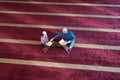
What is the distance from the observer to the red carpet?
5.89 feet

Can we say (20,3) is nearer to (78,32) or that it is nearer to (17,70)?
(78,32)

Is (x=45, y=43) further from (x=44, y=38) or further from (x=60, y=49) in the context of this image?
(x=60, y=49)

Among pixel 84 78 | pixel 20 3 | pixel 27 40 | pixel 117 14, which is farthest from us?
pixel 20 3

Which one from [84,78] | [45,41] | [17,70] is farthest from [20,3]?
[84,78]

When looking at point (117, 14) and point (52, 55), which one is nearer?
point (52, 55)

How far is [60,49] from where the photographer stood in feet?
6.71

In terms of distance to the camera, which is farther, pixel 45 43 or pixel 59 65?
pixel 45 43

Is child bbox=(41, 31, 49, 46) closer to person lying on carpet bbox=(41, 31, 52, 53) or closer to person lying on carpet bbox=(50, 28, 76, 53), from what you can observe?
person lying on carpet bbox=(41, 31, 52, 53)

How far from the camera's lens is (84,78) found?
5.68ft

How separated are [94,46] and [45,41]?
1.72 feet

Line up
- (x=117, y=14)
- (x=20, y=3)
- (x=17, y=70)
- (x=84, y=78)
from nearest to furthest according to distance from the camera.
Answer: (x=84, y=78) → (x=17, y=70) → (x=117, y=14) → (x=20, y=3)

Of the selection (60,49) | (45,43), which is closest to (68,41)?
(60,49)

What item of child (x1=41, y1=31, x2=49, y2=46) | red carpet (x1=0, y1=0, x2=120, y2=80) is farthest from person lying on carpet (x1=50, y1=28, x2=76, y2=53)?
child (x1=41, y1=31, x2=49, y2=46)

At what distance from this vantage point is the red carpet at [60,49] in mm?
1796
